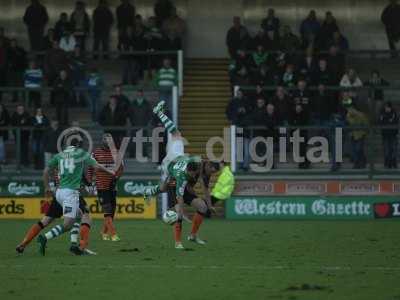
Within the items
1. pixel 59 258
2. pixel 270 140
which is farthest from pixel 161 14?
pixel 59 258

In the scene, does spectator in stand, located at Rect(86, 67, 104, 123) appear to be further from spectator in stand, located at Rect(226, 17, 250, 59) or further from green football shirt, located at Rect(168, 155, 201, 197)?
green football shirt, located at Rect(168, 155, 201, 197)

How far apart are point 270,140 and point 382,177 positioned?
300cm

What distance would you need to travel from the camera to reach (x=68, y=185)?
17328 mm

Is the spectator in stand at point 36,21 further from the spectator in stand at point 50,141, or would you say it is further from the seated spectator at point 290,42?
the seated spectator at point 290,42

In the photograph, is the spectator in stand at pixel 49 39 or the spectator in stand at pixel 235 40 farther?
the spectator in stand at pixel 49 39

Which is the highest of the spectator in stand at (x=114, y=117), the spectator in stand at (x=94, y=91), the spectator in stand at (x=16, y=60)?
the spectator in stand at (x=16, y=60)

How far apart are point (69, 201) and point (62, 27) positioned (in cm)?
1525

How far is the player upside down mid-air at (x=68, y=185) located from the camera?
17.2 metres

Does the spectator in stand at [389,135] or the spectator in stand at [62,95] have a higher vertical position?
the spectator in stand at [62,95]

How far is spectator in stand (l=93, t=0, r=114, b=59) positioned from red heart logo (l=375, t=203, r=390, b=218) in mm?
9539

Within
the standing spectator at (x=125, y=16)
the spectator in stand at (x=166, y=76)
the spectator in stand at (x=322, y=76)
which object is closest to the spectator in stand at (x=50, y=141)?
the spectator in stand at (x=166, y=76)

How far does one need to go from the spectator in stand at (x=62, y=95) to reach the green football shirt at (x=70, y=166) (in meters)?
11.4

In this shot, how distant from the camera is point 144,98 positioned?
94.5ft

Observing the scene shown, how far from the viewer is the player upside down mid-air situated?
17234 millimetres
